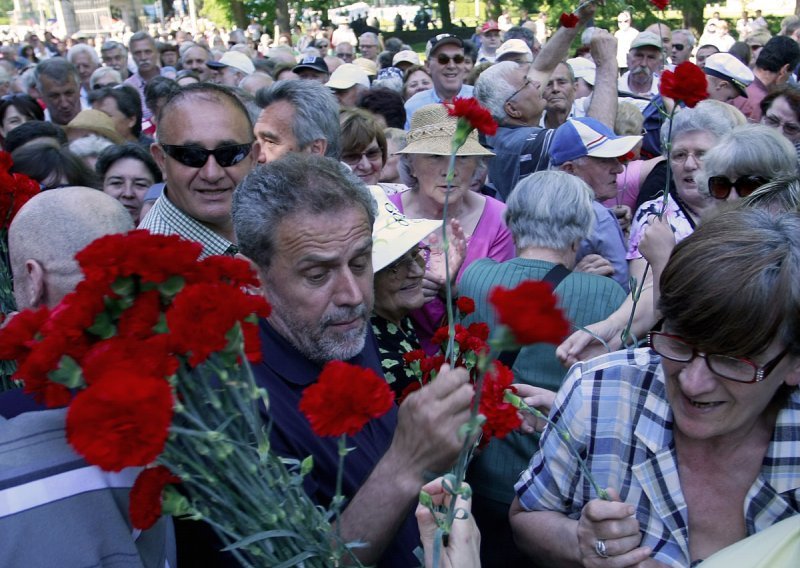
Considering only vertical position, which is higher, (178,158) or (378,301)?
(178,158)

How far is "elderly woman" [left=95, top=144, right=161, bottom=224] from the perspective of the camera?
4723mm

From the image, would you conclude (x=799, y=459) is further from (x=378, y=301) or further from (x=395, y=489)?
(x=378, y=301)

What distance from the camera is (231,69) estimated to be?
35.6 feet

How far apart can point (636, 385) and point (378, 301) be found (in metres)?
1.21

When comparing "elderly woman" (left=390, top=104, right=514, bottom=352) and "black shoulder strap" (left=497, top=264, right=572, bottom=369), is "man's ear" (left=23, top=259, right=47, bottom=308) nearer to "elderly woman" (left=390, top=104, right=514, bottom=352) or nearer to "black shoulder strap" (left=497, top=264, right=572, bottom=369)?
"black shoulder strap" (left=497, top=264, right=572, bottom=369)

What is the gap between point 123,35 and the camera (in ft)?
101

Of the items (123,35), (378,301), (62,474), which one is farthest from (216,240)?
(123,35)

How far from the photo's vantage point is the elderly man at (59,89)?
26.3 feet

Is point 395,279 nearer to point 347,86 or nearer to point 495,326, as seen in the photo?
point 495,326

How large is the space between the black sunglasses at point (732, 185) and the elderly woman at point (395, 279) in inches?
44.6

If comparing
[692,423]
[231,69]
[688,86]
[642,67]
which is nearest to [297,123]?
[688,86]

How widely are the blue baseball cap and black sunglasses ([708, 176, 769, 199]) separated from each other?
1.17 m

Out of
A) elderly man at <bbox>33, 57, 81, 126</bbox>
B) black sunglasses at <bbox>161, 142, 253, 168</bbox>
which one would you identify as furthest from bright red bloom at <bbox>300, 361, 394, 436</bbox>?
elderly man at <bbox>33, 57, 81, 126</bbox>

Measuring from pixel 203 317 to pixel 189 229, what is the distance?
2356 mm
